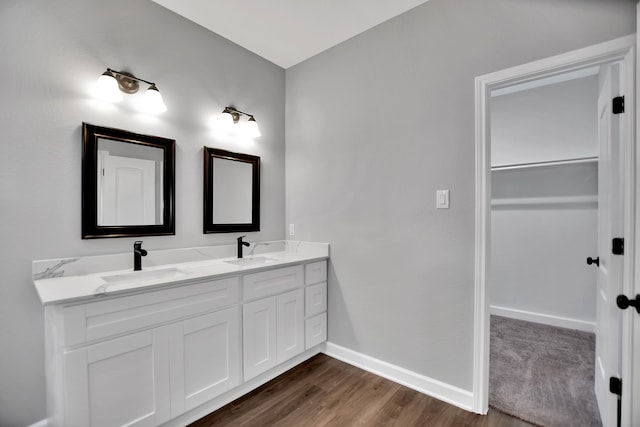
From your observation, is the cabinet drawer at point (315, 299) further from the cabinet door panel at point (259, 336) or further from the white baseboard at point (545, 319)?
the white baseboard at point (545, 319)

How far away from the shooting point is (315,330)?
2.49 meters

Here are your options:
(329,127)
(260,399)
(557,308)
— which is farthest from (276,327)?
(557,308)

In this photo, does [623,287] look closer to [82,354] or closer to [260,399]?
[260,399]

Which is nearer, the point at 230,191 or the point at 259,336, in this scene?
the point at 259,336

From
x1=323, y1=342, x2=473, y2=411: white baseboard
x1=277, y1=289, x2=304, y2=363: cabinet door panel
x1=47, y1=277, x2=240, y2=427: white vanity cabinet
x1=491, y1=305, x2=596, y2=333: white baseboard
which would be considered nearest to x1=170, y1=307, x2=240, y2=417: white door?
x1=47, y1=277, x2=240, y2=427: white vanity cabinet

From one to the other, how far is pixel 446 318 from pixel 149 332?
182 cm

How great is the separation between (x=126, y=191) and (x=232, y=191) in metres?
0.80

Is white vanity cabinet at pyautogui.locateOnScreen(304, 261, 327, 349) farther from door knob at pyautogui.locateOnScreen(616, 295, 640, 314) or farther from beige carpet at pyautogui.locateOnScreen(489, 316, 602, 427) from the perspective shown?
door knob at pyautogui.locateOnScreen(616, 295, 640, 314)

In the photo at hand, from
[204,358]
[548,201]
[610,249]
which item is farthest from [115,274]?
[548,201]

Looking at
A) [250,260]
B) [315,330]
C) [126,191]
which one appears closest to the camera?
[126,191]

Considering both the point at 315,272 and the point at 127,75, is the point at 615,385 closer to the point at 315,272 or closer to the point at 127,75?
the point at 315,272

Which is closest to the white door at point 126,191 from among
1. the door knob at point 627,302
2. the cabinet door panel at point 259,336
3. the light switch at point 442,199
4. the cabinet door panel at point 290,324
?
the cabinet door panel at point 259,336

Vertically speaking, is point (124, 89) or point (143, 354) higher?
point (124, 89)

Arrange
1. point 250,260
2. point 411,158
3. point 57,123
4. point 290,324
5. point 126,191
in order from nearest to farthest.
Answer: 1. point 57,123
2. point 126,191
3. point 411,158
4. point 290,324
5. point 250,260
